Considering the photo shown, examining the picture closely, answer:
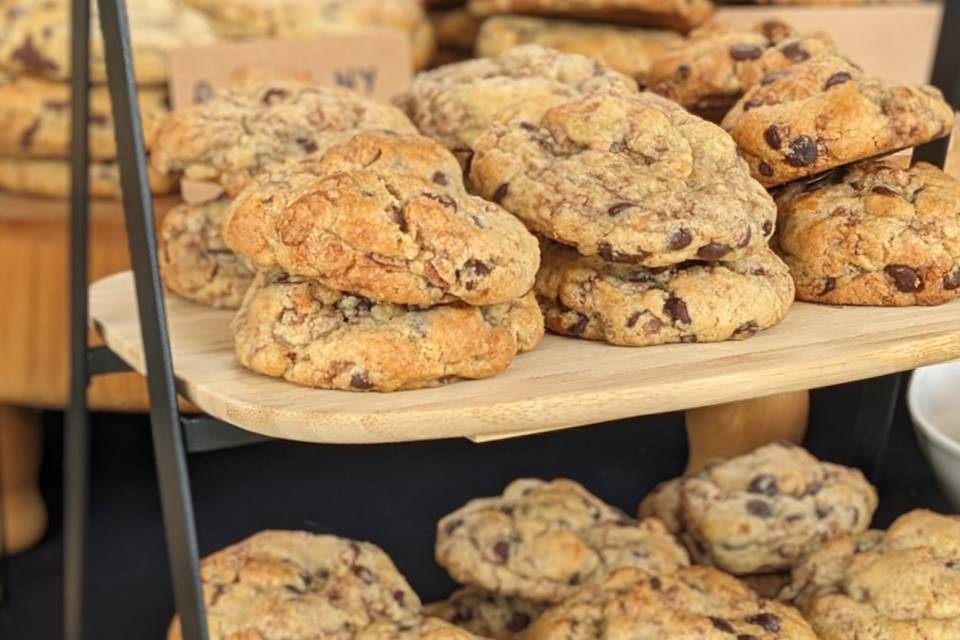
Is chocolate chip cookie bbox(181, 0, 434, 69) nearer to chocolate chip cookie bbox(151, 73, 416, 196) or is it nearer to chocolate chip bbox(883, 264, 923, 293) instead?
chocolate chip cookie bbox(151, 73, 416, 196)

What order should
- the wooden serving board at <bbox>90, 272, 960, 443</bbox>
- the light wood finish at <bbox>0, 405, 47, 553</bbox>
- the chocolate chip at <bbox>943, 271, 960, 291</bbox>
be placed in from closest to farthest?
1. the wooden serving board at <bbox>90, 272, 960, 443</bbox>
2. the chocolate chip at <bbox>943, 271, 960, 291</bbox>
3. the light wood finish at <bbox>0, 405, 47, 553</bbox>

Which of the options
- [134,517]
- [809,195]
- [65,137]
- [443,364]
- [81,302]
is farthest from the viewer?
[134,517]

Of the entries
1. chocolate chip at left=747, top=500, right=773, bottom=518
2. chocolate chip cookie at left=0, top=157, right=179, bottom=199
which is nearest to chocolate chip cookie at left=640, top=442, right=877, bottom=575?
chocolate chip at left=747, top=500, right=773, bottom=518

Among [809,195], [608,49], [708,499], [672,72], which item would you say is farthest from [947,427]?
[608,49]

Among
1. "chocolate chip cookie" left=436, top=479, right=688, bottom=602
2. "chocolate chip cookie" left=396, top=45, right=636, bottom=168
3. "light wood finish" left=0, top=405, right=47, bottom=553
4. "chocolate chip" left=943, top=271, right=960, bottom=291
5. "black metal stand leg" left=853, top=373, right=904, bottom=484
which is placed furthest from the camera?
"light wood finish" left=0, top=405, right=47, bottom=553

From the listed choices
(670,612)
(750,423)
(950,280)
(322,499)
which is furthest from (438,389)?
(322,499)

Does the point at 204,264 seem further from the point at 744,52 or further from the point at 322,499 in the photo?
the point at 322,499

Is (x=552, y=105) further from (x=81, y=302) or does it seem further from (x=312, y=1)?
(x=312, y=1)
